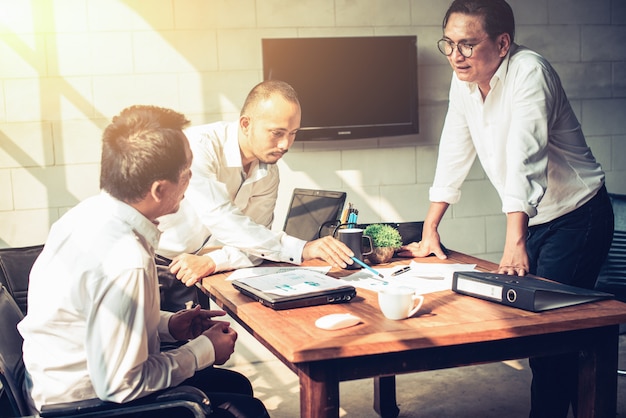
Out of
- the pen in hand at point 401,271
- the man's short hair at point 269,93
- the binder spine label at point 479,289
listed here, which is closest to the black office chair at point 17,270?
the man's short hair at point 269,93

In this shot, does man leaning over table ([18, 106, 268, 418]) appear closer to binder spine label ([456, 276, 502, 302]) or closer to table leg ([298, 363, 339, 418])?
table leg ([298, 363, 339, 418])

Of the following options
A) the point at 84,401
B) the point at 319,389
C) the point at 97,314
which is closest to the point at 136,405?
the point at 84,401

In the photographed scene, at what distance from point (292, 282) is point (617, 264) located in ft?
6.14

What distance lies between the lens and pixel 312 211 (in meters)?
3.10

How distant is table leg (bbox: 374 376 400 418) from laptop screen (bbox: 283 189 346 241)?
2.25ft

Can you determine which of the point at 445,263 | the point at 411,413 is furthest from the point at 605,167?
the point at 445,263

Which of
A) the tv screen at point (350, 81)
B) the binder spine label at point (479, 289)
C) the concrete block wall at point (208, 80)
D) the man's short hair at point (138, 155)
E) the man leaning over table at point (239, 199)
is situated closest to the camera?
the man's short hair at point (138, 155)

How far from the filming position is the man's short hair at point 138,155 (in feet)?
5.00

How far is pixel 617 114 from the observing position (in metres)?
4.39

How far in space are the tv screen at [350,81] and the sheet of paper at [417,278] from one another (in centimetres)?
175

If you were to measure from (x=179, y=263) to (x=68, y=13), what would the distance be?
1924 millimetres

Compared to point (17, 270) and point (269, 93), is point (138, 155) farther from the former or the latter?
point (17, 270)

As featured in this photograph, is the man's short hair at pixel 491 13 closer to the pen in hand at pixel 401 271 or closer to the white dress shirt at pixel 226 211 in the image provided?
the pen in hand at pixel 401 271

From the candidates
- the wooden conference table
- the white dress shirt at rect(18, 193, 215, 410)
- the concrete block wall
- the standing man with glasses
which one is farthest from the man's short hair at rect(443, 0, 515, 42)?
the concrete block wall
